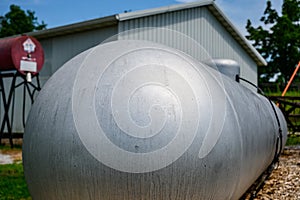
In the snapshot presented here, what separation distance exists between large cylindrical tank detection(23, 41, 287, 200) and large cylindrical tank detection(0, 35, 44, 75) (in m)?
5.99

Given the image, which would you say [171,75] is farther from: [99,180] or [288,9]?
[288,9]

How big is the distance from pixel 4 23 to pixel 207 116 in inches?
1377

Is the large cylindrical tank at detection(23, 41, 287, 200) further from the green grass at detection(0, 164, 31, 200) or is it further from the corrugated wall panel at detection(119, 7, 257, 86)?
the corrugated wall panel at detection(119, 7, 257, 86)

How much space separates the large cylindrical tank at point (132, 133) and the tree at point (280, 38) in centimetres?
2449

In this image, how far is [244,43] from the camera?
12789 millimetres

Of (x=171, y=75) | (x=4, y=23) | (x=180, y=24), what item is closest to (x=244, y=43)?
(x=180, y=24)

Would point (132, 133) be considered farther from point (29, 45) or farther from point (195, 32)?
point (195, 32)

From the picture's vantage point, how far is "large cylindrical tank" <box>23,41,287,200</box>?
1337 mm

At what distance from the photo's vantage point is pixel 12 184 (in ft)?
11.4

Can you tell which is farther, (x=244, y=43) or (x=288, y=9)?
(x=288, y=9)

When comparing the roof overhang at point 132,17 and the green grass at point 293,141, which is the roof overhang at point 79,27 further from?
the green grass at point 293,141

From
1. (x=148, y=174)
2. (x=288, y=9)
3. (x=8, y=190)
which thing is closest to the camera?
(x=148, y=174)

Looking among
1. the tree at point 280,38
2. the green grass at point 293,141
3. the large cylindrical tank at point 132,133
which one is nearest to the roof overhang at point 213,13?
the green grass at point 293,141

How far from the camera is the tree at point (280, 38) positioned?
960 inches
